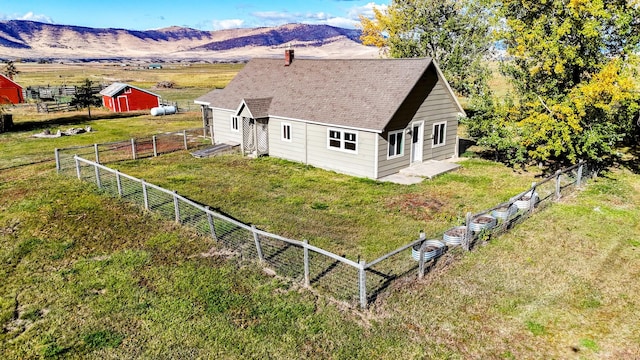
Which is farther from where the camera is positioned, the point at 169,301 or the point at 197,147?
the point at 197,147

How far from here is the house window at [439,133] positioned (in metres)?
24.1

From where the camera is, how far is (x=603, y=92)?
17141 millimetres

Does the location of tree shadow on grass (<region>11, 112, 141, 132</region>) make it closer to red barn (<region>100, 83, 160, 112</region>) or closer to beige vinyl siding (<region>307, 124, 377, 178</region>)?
red barn (<region>100, 83, 160, 112</region>)

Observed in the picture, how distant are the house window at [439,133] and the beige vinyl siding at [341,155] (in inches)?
211

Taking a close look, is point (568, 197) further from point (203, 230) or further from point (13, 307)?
point (13, 307)

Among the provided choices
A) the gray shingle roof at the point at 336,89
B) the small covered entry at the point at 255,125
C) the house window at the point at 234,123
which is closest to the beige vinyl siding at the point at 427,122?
the gray shingle roof at the point at 336,89

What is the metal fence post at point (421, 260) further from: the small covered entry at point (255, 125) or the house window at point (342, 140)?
the small covered entry at point (255, 125)

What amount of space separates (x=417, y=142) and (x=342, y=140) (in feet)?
14.4

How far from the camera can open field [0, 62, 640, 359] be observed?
8609 mm

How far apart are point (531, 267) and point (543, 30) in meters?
12.1

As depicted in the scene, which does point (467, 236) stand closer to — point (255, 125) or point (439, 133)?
point (439, 133)

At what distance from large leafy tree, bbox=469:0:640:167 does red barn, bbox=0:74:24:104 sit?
58.0 meters

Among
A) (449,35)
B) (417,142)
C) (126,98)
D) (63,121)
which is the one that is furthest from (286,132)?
(126,98)

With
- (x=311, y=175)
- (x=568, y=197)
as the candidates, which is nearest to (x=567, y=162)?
(x=568, y=197)
